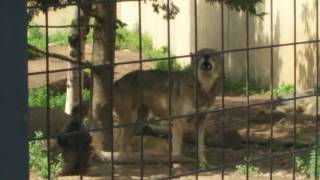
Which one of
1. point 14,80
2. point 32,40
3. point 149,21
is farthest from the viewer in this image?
point 149,21

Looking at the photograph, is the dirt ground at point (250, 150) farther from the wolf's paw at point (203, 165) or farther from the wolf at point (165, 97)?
the wolf at point (165, 97)

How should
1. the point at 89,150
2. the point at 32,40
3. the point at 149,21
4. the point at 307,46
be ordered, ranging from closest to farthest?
the point at 89,150
the point at 307,46
the point at 32,40
the point at 149,21

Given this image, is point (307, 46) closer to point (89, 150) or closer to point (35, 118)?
point (35, 118)

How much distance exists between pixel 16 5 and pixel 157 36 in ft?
50.7

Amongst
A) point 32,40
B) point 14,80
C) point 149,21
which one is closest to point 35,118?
point 14,80

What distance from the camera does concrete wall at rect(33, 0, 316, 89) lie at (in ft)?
43.0

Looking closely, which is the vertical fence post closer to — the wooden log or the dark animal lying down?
the dark animal lying down

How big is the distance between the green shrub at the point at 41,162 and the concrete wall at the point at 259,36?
5.02 m

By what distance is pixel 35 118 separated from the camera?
9414 mm

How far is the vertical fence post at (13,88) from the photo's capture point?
9.85ft

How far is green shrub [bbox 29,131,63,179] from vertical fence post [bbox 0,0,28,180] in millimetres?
4179

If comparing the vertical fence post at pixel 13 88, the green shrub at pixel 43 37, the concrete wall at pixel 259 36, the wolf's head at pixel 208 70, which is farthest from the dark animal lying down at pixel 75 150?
the green shrub at pixel 43 37

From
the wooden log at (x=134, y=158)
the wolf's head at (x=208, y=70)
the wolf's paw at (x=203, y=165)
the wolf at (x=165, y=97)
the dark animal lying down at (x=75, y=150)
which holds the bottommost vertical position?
the wolf's paw at (x=203, y=165)

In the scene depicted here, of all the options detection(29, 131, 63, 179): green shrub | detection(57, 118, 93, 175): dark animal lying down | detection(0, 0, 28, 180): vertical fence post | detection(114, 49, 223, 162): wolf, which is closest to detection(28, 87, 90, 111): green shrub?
detection(114, 49, 223, 162): wolf
